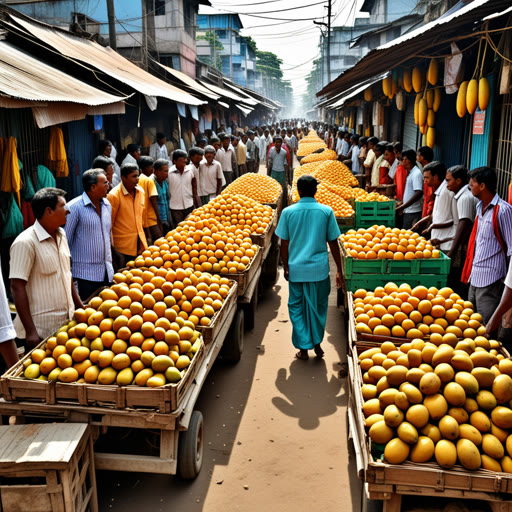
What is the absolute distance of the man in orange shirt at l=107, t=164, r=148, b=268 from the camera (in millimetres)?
5945

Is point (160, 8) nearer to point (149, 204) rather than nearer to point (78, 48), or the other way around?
point (78, 48)

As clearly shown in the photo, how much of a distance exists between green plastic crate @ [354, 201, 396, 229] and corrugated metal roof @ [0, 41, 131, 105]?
420cm

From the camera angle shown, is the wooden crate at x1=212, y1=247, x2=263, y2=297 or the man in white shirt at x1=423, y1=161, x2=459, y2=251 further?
the man in white shirt at x1=423, y1=161, x2=459, y2=251

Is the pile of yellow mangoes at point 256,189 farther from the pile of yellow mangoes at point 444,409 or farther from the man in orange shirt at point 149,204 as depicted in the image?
the pile of yellow mangoes at point 444,409

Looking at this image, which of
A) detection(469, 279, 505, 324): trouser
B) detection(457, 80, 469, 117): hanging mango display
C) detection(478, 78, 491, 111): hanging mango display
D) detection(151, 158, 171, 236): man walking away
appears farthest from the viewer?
detection(151, 158, 171, 236): man walking away

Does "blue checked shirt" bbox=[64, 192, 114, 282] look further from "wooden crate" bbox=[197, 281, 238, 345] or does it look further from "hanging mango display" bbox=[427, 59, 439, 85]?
"hanging mango display" bbox=[427, 59, 439, 85]

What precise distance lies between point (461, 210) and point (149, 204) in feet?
13.7

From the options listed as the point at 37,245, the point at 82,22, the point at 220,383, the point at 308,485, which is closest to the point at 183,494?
the point at 308,485

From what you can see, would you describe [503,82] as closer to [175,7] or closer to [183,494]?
[183,494]

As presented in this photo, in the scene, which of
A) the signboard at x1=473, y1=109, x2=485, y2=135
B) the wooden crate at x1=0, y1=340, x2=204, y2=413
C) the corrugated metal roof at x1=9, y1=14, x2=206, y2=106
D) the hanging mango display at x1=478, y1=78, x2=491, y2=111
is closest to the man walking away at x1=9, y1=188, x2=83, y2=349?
the wooden crate at x1=0, y1=340, x2=204, y2=413

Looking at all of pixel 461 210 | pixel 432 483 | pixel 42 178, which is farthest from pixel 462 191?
pixel 42 178

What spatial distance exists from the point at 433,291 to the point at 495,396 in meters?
1.80

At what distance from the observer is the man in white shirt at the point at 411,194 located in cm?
774

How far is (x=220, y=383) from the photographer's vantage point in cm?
525
